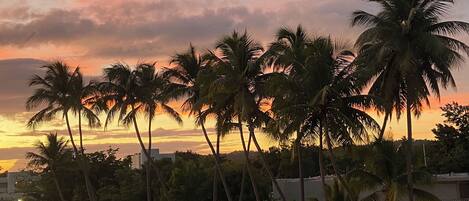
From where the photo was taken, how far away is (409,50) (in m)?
25.9

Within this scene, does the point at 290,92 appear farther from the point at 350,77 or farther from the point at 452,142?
the point at 452,142

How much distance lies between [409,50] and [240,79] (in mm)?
8475

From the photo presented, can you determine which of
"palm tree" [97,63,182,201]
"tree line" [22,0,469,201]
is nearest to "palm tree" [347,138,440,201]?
"tree line" [22,0,469,201]

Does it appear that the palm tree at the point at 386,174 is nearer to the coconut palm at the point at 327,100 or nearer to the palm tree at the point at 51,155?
the coconut palm at the point at 327,100

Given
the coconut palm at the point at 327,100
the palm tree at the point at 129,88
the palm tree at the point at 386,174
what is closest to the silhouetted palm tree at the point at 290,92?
the coconut palm at the point at 327,100

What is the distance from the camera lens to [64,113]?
43812mm

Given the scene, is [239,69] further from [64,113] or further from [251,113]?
[64,113]

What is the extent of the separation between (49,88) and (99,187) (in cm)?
1919

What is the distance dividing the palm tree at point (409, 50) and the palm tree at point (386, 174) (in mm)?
677

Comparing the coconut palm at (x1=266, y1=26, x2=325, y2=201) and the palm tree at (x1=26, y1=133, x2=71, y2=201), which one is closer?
the coconut palm at (x1=266, y1=26, x2=325, y2=201)

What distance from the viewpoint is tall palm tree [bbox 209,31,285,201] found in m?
30.7

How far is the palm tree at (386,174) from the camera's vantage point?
2692cm

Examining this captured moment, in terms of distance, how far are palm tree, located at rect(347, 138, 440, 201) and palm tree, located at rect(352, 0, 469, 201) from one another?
26.7 inches

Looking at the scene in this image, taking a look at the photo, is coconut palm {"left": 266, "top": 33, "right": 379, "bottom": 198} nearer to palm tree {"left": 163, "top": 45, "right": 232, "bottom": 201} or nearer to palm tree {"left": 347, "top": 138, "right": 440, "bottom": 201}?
palm tree {"left": 347, "top": 138, "right": 440, "bottom": 201}
